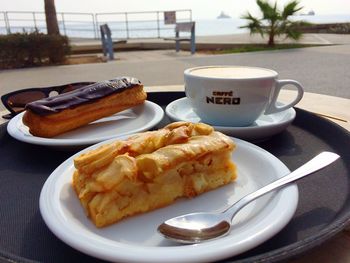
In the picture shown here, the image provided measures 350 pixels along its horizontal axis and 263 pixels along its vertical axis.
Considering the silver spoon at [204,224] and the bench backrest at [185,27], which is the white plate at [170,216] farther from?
the bench backrest at [185,27]

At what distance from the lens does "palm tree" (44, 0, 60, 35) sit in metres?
7.74

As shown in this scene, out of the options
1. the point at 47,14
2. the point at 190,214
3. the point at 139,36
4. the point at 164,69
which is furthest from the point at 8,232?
the point at 139,36

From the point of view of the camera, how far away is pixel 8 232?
56 cm

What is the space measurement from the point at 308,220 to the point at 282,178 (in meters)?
0.09

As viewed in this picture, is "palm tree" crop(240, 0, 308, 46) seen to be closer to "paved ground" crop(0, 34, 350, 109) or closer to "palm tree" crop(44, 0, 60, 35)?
"paved ground" crop(0, 34, 350, 109)

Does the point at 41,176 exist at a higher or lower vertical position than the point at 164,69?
higher

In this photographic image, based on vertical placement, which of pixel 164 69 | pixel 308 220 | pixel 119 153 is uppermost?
pixel 119 153

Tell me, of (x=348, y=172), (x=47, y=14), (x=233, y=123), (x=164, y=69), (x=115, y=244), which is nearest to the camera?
(x=115, y=244)

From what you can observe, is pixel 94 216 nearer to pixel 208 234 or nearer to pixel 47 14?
pixel 208 234

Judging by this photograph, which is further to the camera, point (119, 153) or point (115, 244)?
point (119, 153)

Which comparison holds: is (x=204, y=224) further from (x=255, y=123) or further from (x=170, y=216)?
(x=255, y=123)

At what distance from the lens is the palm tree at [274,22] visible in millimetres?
8344

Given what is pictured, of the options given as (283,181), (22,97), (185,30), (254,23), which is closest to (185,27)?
(185,30)

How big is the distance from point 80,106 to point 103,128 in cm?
10
